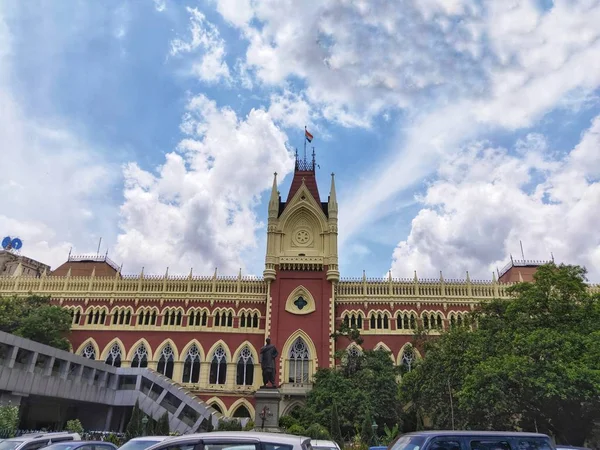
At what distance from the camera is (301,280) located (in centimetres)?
3984

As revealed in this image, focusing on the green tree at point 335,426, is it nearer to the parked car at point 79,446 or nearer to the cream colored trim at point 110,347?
the parked car at point 79,446

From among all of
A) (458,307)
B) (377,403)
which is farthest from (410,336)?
(377,403)

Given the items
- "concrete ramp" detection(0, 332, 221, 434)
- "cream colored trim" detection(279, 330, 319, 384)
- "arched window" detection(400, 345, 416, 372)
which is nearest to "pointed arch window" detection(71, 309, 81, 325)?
"concrete ramp" detection(0, 332, 221, 434)

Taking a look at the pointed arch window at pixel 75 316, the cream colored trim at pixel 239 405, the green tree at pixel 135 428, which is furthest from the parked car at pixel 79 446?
the pointed arch window at pixel 75 316

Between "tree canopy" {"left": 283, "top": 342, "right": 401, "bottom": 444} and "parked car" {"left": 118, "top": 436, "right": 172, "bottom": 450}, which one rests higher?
"tree canopy" {"left": 283, "top": 342, "right": 401, "bottom": 444}

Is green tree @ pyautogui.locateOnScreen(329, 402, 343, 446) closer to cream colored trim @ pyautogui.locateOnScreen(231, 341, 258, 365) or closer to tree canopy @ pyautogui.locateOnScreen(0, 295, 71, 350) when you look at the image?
cream colored trim @ pyautogui.locateOnScreen(231, 341, 258, 365)

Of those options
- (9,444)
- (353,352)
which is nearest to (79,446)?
(9,444)

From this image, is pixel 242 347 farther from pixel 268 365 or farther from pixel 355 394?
pixel 268 365

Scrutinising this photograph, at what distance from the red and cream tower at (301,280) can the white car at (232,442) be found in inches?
1164

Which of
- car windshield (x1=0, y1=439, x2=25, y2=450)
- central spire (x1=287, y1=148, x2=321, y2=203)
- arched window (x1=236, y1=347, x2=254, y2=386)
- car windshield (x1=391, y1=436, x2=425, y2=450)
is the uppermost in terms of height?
central spire (x1=287, y1=148, x2=321, y2=203)

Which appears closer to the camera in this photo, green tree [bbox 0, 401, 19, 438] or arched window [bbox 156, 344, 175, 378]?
green tree [bbox 0, 401, 19, 438]

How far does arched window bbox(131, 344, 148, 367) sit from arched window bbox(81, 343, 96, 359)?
333 cm

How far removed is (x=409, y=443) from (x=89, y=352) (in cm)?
3661

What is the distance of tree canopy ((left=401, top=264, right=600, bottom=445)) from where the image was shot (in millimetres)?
18000
